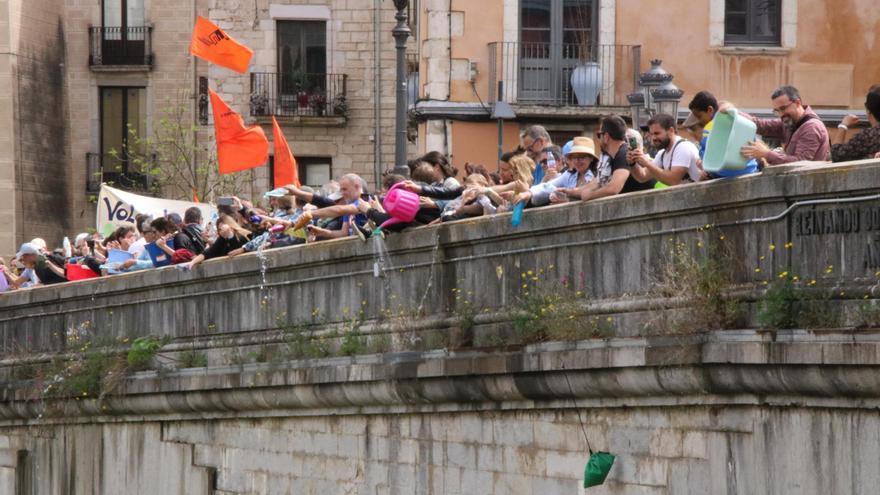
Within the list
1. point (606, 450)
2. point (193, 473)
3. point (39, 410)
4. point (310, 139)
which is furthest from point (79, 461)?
point (310, 139)

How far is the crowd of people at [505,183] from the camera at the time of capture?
13969 mm

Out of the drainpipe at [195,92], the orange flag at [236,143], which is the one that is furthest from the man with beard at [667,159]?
the drainpipe at [195,92]

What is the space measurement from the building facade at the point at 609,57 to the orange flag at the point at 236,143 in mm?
3215

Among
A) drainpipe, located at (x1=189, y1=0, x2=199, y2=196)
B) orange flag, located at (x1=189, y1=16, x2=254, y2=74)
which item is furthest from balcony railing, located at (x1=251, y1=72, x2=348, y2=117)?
orange flag, located at (x1=189, y1=16, x2=254, y2=74)

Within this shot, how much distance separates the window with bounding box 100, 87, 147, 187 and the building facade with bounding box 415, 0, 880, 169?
784 inches

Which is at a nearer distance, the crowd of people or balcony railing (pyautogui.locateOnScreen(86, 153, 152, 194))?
the crowd of people

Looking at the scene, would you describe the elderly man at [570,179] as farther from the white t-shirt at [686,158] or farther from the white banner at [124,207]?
the white banner at [124,207]

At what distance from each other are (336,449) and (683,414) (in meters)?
5.68

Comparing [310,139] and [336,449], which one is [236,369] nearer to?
[336,449]

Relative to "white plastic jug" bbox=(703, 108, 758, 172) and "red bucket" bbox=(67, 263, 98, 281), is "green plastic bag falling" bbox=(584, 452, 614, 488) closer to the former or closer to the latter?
"white plastic jug" bbox=(703, 108, 758, 172)

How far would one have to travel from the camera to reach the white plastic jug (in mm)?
13477

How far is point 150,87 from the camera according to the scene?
1886 inches

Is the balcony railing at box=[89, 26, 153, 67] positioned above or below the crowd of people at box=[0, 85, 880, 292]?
above

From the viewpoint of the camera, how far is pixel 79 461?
953 inches
